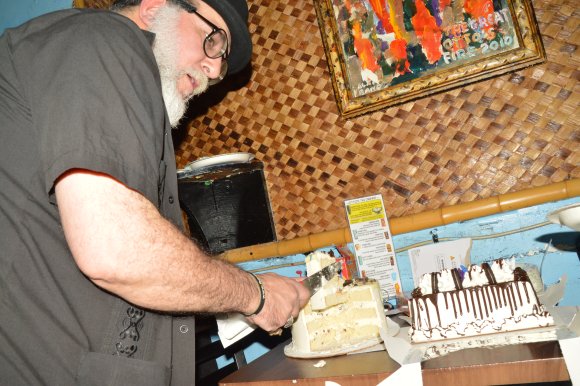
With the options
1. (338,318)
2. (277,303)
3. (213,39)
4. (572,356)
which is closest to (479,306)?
(572,356)

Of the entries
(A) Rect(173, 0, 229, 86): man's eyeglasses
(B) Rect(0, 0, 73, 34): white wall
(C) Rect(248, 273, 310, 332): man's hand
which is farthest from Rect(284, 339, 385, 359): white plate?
(B) Rect(0, 0, 73, 34): white wall

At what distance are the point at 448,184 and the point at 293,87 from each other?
0.98m

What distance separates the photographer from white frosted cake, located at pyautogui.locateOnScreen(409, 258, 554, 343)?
1409 mm

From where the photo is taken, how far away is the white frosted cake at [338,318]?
163cm

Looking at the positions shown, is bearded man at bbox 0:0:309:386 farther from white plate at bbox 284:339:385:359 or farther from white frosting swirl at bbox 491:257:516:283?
white frosting swirl at bbox 491:257:516:283

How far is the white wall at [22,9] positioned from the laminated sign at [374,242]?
7.65 ft

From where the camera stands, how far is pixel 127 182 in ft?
3.12

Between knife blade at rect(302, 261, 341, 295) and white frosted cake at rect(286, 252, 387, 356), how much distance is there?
18 millimetres

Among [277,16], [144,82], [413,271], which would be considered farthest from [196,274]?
[277,16]

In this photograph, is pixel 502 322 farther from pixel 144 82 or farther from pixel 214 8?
pixel 214 8

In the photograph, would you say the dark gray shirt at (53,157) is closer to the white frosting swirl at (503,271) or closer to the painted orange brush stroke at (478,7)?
the white frosting swirl at (503,271)

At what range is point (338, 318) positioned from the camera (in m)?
1.68

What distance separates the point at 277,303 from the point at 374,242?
3.32ft

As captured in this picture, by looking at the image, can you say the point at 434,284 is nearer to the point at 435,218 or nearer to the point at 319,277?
the point at 319,277
